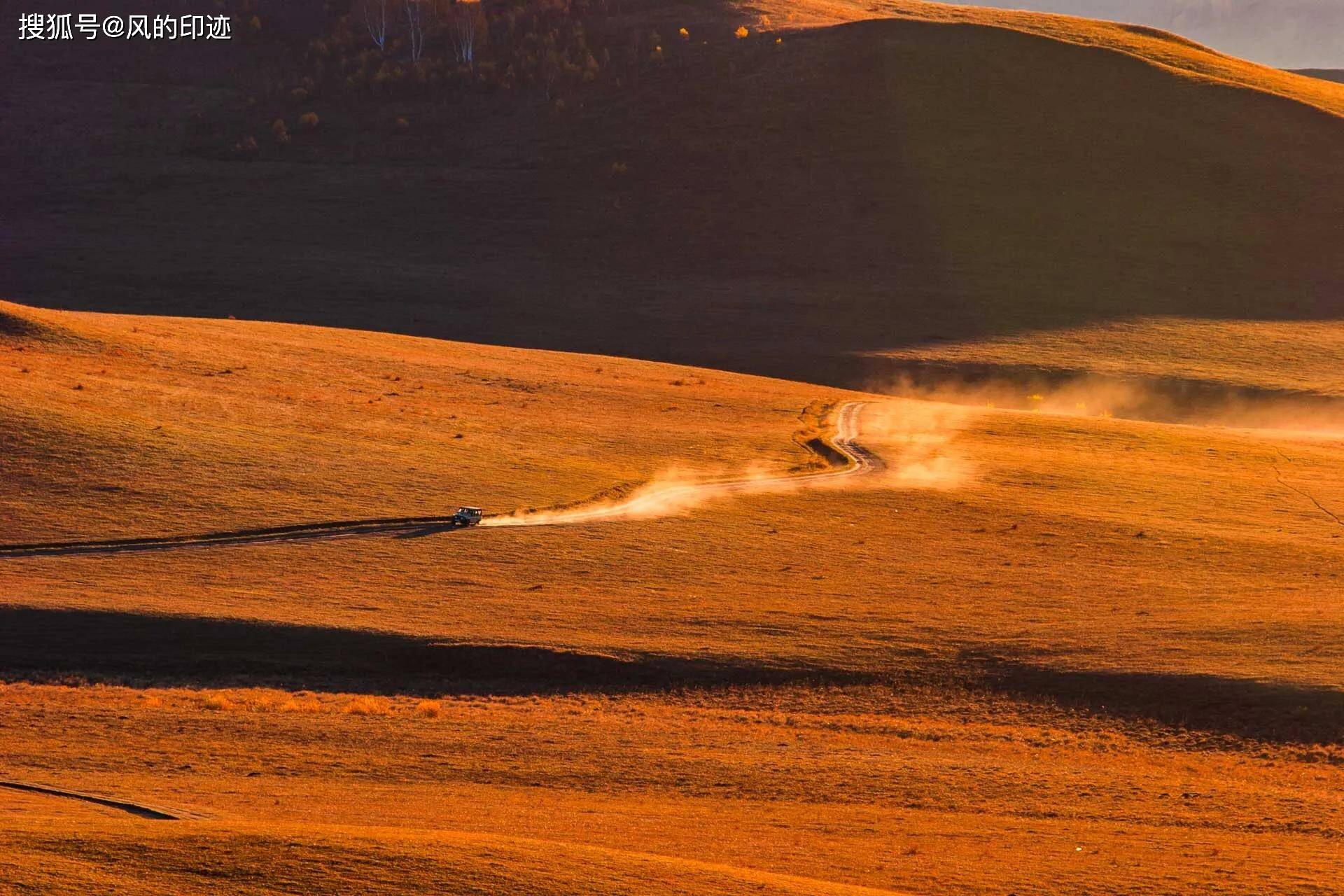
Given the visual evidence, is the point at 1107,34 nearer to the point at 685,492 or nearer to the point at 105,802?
the point at 685,492

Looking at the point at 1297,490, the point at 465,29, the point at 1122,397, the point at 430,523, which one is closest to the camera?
the point at 430,523

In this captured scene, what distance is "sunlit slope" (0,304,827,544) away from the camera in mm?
36500

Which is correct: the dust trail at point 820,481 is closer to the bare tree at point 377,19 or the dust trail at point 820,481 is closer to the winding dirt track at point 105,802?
the winding dirt track at point 105,802

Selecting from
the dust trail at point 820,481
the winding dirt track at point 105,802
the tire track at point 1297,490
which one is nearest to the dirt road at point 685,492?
the dust trail at point 820,481

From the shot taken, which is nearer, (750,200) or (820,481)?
(820,481)

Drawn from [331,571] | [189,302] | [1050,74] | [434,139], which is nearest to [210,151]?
[434,139]

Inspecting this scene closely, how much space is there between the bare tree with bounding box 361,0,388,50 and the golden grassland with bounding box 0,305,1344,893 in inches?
3212

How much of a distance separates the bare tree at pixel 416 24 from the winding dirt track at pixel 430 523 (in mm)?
87482

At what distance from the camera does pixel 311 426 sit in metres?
44.1

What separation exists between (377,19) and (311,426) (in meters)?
89.7

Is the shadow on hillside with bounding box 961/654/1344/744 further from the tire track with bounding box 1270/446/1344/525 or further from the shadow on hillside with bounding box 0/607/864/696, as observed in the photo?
the tire track with bounding box 1270/446/1344/525

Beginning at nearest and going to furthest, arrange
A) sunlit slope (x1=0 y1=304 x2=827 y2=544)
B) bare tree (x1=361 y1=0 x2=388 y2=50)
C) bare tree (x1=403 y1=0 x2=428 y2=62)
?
sunlit slope (x1=0 y1=304 x2=827 y2=544) < bare tree (x1=403 y1=0 x2=428 y2=62) < bare tree (x1=361 y1=0 x2=388 y2=50)

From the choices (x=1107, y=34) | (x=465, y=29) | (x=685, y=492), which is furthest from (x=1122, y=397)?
(x=465, y=29)

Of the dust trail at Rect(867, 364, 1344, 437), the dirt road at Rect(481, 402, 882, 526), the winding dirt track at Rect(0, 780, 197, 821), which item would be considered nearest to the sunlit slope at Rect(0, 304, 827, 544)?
the dirt road at Rect(481, 402, 882, 526)
